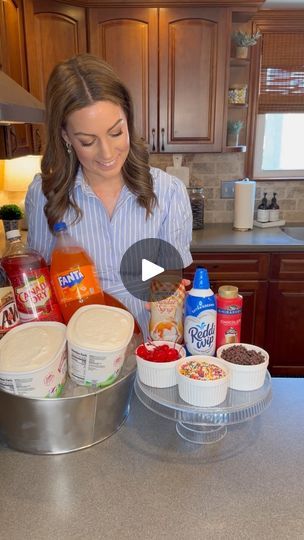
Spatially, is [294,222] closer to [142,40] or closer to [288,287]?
[288,287]

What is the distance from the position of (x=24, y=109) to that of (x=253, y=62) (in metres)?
2.06

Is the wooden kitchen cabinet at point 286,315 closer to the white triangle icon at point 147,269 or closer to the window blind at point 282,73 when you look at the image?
the window blind at point 282,73

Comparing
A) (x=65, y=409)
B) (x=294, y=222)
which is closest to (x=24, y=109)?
(x=65, y=409)

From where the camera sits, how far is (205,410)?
727 millimetres

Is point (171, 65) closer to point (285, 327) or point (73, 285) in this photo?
point (285, 327)

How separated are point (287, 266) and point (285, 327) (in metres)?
0.37

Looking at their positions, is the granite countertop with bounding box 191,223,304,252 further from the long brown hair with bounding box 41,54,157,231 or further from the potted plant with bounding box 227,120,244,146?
the long brown hair with bounding box 41,54,157,231

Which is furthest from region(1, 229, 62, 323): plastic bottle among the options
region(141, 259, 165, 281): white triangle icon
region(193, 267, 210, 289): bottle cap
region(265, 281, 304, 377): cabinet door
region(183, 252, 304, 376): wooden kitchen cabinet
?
region(265, 281, 304, 377): cabinet door

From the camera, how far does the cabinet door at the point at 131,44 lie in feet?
7.69

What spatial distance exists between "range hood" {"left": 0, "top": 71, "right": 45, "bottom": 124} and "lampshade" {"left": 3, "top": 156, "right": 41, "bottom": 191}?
4.91 ft

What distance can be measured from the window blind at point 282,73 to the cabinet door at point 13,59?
142 cm

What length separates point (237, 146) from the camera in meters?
2.67

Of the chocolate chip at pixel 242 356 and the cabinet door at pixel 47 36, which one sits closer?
the chocolate chip at pixel 242 356

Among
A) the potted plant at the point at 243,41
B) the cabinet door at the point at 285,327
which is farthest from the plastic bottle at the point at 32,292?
the potted plant at the point at 243,41
